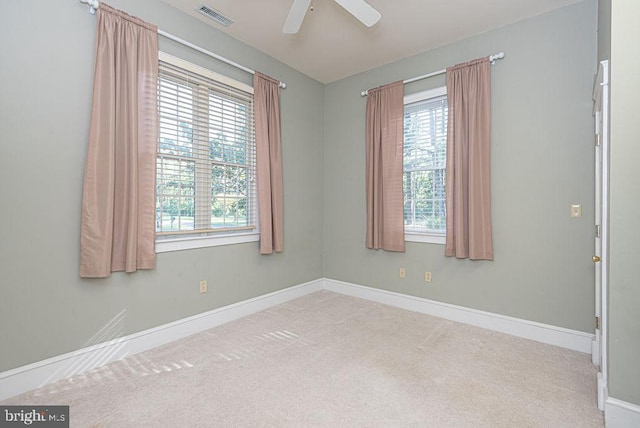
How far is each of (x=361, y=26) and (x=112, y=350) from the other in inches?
135

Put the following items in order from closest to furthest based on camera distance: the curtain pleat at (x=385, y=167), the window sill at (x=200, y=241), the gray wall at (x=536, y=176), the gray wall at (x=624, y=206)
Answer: the gray wall at (x=624, y=206)
the gray wall at (x=536, y=176)
the window sill at (x=200, y=241)
the curtain pleat at (x=385, y=167)

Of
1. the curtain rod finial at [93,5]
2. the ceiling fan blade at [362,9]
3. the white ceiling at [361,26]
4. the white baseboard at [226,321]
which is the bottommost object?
the white baseboard at [226,321]

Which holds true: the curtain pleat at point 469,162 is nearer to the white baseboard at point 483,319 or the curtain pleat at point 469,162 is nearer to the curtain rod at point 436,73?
the curtain rod at point 436,73

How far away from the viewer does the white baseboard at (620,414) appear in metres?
1.48

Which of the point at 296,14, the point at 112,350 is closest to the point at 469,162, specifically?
the point at 296,14

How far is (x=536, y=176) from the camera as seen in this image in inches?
104

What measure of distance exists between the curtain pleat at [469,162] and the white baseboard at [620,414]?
1.42 metres

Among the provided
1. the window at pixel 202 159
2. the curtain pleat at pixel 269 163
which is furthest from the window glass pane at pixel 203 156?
the curtain pleat at pixel 269 163

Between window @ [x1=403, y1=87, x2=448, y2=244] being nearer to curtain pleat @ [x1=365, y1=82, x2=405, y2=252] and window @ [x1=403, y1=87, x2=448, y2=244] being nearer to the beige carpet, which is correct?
curtain pleat @ [x1=365, y1=82, x2=405, y2=252]

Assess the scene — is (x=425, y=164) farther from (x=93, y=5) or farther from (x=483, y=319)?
(x=93, y=5)

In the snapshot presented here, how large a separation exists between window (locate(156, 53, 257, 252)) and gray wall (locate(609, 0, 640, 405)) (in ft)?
9.25

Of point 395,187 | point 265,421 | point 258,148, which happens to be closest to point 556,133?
point 395,187

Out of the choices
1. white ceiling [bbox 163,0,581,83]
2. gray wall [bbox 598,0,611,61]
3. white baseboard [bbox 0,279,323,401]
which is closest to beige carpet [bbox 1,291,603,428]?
white baseboard [bbox 0,279,323,401]

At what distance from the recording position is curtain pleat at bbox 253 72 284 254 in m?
3.23
